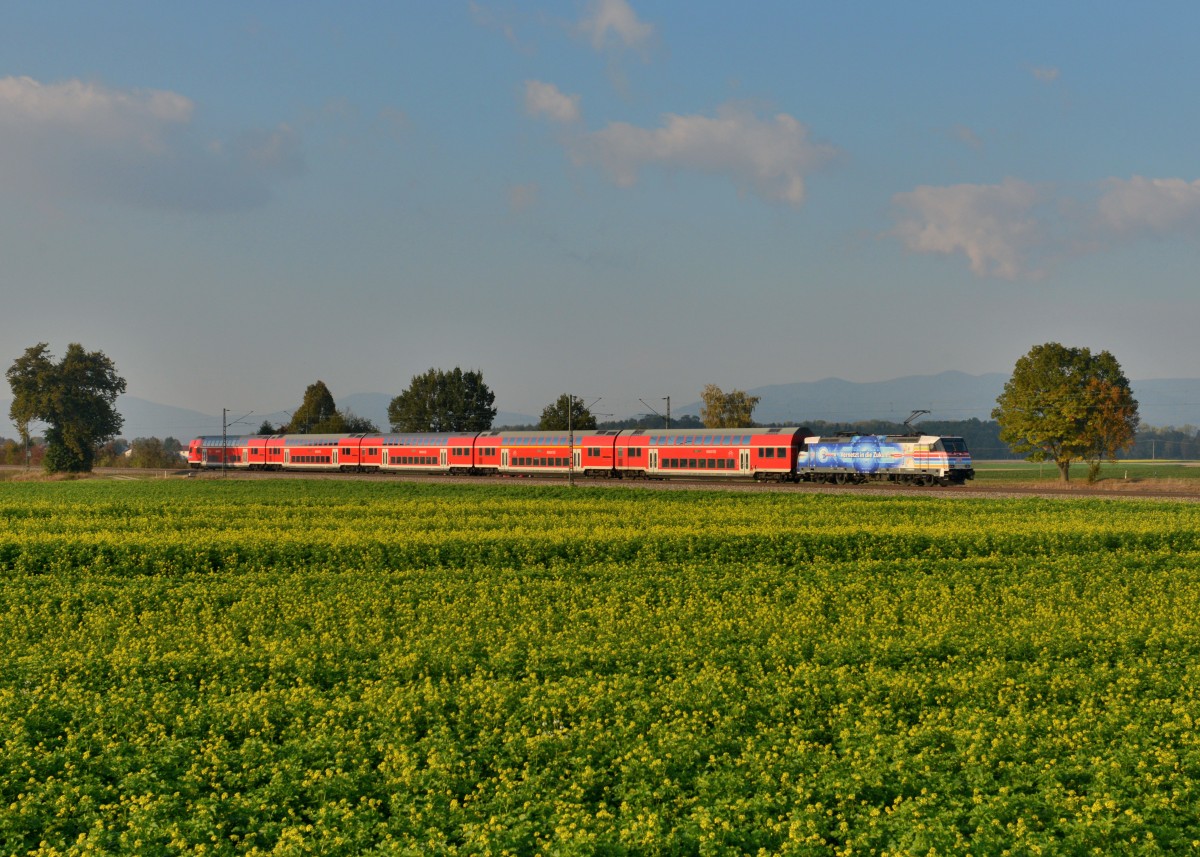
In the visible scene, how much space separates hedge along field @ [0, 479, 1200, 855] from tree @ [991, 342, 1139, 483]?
4492 centimetres

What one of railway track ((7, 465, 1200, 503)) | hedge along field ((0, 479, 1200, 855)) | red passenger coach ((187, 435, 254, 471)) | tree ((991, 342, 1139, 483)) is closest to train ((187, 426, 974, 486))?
red passenger coach ((187, 435, 254, 471))

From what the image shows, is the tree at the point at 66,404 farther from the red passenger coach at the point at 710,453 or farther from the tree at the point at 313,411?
the red passenger coach at the point at 710,453

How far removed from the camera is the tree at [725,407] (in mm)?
115188

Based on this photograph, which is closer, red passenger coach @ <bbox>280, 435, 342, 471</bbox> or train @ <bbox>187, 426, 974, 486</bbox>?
train @ <bbox>187, 426, 974, 486</bbox>

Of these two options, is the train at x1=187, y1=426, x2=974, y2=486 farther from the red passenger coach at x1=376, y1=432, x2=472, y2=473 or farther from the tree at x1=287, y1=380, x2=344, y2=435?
the tree at x1=287, y1=380, x2=344, y2=435

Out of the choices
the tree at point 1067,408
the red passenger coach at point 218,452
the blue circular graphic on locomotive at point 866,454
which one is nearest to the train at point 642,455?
the blue circular graphic on locomotive at point 866,454

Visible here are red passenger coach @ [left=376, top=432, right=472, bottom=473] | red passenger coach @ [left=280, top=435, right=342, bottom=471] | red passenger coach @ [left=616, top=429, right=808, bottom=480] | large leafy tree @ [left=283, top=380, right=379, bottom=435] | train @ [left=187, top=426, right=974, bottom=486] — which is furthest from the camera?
large leafy tree @ [left=283, top=380, right=379, bottom=435]

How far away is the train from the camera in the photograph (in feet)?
228

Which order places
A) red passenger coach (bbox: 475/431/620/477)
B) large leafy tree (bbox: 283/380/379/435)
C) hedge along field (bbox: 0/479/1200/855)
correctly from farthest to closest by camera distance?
large leafy tree (bbox: 283/380/379/435) → red passenger coach (bbox: 475/431/620/477) → hedge along field (bbox: 0/479/1200/855)

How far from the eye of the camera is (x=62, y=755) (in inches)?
552

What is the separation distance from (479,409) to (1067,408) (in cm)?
9565

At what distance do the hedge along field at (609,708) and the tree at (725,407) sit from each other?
267ft

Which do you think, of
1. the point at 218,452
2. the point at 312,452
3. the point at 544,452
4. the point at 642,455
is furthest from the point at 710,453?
the point at 218,452

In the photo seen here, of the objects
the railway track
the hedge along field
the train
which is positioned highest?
the train
